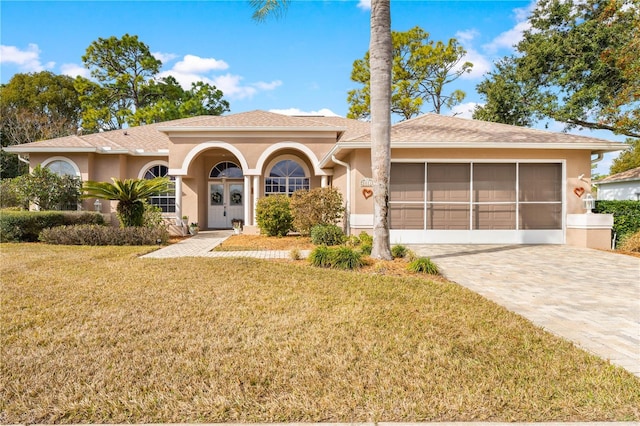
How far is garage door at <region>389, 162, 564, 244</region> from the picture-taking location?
12.7 meters

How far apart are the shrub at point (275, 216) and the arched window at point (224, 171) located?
18.9ft

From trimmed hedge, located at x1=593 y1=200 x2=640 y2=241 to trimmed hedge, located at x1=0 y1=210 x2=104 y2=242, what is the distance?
2002 cm

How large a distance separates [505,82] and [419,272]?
21062mm

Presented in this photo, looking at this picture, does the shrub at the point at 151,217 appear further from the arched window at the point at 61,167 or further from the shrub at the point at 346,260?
the shrub at the point at 346,260

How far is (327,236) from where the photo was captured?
12.1 metres

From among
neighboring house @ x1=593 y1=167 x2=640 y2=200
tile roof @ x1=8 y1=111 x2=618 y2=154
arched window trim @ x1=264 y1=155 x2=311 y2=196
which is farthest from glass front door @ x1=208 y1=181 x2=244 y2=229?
neighboring house @ x1=593 y1=167 x2=640 y2=200

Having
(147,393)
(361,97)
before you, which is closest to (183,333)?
A: (147,393)

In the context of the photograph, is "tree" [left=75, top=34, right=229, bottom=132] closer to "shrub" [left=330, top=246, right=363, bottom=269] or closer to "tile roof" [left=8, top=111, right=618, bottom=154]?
"tile roof" [left=8, top=111, right=618, bottom=154]

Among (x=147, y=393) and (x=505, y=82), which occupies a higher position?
(x=505, y=82)

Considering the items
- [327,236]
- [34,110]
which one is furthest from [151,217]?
[34,110]

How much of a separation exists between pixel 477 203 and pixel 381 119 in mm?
6139

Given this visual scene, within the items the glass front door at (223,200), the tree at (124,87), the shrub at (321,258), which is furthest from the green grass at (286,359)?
the tree at (124,87)

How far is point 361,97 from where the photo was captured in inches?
1252

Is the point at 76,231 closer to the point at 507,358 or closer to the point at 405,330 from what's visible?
the point at 405,330
